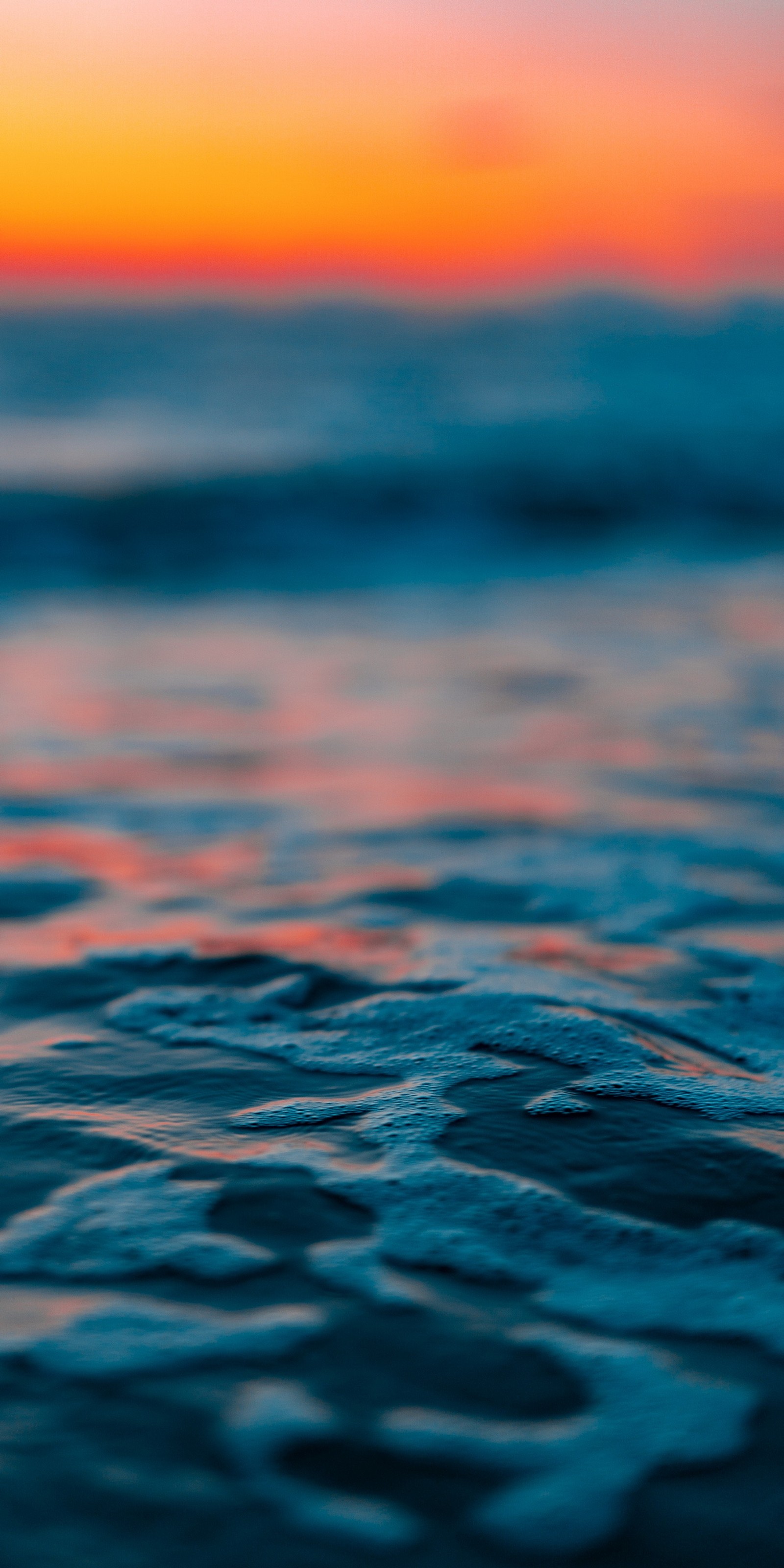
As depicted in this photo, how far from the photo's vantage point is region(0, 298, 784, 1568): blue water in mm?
1197

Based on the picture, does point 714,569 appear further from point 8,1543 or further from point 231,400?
point 231,400

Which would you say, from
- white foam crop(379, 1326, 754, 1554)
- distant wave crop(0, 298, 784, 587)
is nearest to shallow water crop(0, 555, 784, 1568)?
white foam crop(379, 1326, 754, 1554)

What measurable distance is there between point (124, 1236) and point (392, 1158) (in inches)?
15.6

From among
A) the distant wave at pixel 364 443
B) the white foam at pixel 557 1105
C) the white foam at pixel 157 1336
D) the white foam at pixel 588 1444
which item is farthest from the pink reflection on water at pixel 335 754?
the distant wave at pixel 364 443

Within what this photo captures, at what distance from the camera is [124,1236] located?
1564 mm

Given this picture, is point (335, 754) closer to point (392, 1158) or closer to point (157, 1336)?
point (392, 1158)

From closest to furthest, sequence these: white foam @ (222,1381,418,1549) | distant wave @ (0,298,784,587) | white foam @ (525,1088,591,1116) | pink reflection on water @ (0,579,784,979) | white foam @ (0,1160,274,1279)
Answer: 1. white foam @ (222,1381,418,1549)
2. white foam @ (0,1160,274,1279)
3. white foam @ (525,1088,591,1116)
4. pink reflection on water @ (0,579,784,979)
5. distant wave @ (0,298,784,587)

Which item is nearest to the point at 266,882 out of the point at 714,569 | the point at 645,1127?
the point at 645,1127

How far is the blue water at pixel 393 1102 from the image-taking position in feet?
3.93

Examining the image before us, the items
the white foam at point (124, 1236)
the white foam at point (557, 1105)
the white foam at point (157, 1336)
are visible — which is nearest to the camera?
the white foam at point (157, 1336)

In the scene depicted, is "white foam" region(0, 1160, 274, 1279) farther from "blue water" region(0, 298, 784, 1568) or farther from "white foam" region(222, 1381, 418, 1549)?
"white foam" region(222, 1381, 418, 1549)

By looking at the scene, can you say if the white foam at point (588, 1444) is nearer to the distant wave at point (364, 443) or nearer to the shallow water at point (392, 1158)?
the shallow water at point (392, 1158)

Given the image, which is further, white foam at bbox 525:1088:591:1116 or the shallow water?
white foam at bbox 525:1088:591:1116

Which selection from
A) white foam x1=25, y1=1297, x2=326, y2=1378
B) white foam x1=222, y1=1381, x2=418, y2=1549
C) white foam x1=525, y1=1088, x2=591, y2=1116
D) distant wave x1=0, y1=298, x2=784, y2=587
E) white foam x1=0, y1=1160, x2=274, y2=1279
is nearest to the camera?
white foam x1=222, y1=1381, x2=418, y2=1549
